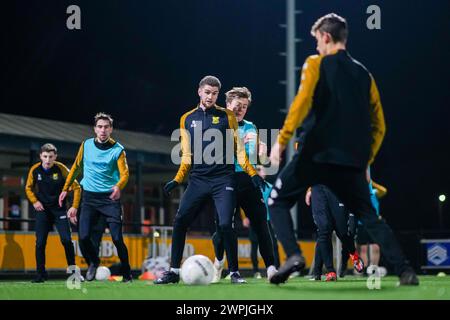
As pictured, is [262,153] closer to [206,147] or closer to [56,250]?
[206,147]

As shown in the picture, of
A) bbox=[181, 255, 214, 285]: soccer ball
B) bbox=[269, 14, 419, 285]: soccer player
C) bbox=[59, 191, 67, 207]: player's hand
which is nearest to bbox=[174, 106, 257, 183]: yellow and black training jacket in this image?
bbox=[181, 255, 214, 285]: soccer ball

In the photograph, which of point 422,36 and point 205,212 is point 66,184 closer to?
point 205,212

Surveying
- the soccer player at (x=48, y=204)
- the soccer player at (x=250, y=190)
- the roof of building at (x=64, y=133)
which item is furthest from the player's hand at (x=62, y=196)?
the roof of building at (x=64, y=133)

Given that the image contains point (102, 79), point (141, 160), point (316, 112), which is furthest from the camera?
point (102, 79)

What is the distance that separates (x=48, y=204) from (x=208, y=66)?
80.5ft

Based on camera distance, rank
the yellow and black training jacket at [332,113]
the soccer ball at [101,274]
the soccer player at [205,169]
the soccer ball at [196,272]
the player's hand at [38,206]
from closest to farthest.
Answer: the yellow and black training jacket at [332,113], the soccer ball at [196,272], the soccer player at [205,169], the player's hand at [38,206], the soccer ball at [101,274]

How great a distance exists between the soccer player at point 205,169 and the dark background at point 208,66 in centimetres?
2291

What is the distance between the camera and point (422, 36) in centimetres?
3581

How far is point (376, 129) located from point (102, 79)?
32.0 metres

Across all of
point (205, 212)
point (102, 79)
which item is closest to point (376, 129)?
point (205, 212)

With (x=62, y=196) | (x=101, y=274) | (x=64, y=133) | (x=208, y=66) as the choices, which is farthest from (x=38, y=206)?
(x=208, y=66)

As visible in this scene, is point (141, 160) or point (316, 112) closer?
point (316, 112)

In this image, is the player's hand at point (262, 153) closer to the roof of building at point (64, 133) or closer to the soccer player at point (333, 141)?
the soccer player at point (333, 141)

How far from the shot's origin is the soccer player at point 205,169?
9.55 metres
